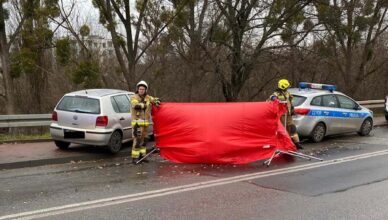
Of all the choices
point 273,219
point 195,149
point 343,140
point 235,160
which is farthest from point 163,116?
point 343,140

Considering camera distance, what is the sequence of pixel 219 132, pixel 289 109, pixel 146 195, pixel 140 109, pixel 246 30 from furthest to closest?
1. pixel 246 30
2. pixel 289 109
3. pixel 140 109
4. pixel 219 132
5. pixel 146 195

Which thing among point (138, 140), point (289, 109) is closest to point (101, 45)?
point (289, 109)

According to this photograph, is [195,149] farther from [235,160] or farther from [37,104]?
[37,104]

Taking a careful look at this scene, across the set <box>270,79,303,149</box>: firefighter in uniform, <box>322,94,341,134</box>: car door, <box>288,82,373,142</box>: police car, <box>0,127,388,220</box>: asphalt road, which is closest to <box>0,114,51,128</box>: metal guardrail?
<box>0,127,388,220</box>: asphalt road

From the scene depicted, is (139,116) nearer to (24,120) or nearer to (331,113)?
(24,120)

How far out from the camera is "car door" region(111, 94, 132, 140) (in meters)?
11.3

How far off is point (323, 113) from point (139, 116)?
5890 mm

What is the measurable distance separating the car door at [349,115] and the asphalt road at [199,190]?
3834 millimetres

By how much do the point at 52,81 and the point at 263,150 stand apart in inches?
821

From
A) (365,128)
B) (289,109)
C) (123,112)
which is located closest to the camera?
(123,112)

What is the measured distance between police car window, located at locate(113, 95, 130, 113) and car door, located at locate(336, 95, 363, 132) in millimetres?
6369

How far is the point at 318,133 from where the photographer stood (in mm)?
13414

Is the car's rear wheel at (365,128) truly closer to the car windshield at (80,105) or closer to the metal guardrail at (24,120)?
the car windshield at (80,105)

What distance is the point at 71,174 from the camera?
346 inches
